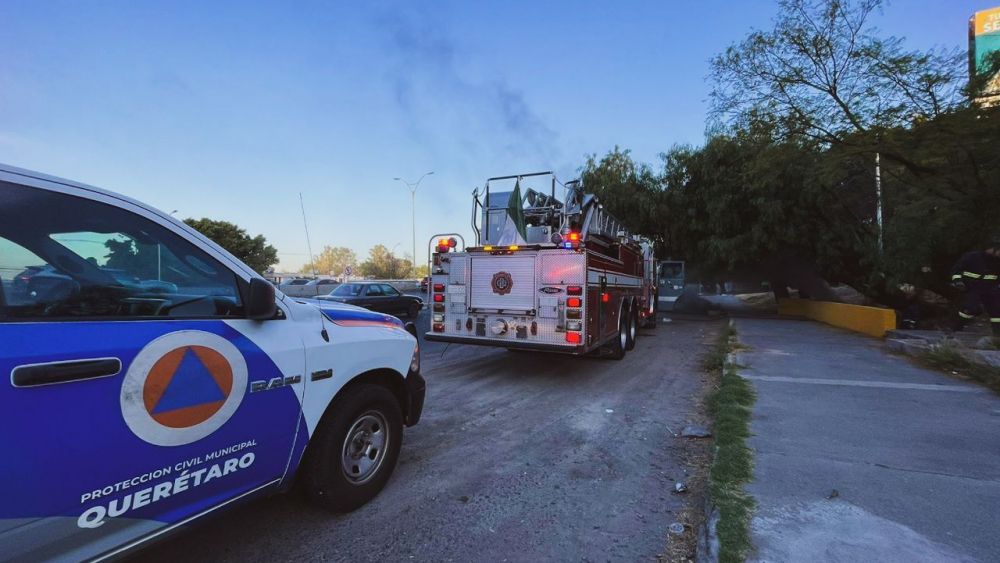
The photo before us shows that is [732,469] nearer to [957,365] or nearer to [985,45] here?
[957,365]

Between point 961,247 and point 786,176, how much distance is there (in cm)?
764

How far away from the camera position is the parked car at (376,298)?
16422 mm

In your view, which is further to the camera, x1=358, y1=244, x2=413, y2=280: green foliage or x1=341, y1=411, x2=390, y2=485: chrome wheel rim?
x1=358, y1=244, x2=413, y2=280: green foliage

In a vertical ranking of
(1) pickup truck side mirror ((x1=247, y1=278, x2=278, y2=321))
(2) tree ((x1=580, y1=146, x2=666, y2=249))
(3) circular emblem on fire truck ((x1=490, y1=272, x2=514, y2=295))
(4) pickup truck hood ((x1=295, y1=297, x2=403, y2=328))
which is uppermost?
(2) tree ((x1=580, y1=146, x2=666, y2=249))

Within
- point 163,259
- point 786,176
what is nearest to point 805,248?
point 786,176

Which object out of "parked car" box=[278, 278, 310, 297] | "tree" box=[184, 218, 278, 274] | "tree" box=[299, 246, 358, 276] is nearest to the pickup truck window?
"parked car" box=[278, 278, 310, 297]

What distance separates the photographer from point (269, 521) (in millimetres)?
3229

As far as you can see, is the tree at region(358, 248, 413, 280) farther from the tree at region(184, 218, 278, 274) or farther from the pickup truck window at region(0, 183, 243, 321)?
the pickup truck window at region(0, 183, 243, 321)

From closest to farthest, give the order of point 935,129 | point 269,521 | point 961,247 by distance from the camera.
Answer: point 269,521 → point 935,129 → point 961,247

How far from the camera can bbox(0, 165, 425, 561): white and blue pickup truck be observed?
Result: 1751mm

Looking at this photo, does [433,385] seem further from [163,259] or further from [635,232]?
[635,232]

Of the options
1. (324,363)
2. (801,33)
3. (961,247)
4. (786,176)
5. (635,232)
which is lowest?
(324,363)

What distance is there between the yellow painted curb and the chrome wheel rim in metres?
12.9

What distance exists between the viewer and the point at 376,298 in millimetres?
16859
